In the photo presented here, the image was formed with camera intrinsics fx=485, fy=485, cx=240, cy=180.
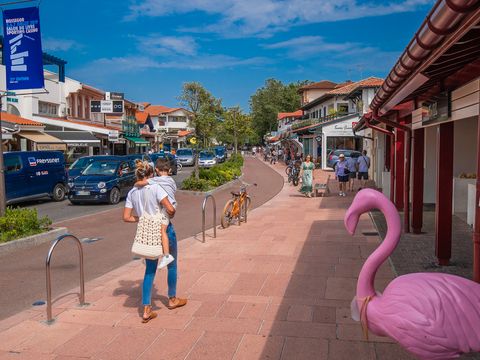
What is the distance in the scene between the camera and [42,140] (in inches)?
1027

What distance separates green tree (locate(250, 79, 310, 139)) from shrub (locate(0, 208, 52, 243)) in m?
81.6

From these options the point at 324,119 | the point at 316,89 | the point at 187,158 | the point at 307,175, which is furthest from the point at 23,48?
the point at 316,89

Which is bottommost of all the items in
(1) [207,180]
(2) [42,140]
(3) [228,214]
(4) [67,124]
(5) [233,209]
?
(3) [228,214]

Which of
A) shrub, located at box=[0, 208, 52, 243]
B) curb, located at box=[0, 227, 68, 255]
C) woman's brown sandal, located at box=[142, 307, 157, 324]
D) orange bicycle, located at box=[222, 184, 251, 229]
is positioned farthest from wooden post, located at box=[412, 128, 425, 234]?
shrub, located at box=[0, 208, 52, 243]

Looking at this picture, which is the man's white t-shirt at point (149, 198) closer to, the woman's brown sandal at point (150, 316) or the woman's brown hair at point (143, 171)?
the woman's brown hair at point (143, 171)

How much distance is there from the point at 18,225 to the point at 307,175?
10943mm

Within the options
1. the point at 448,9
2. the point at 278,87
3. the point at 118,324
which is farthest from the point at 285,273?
the point at 278,87

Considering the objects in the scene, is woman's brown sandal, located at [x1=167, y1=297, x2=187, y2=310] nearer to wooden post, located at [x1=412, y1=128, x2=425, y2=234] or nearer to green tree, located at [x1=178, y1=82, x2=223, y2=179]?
wooden post, located at [x1=412, y1=128, x2=425, y2=234]

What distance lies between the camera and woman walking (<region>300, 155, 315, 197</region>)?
58.1ft

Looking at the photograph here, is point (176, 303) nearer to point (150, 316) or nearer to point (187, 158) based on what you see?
point (150, 316)

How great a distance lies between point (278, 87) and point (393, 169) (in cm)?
8144

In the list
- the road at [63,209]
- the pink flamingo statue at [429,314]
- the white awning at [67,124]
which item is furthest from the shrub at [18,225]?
the white awning at [67,124]

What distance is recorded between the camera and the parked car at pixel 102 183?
16.4 meters

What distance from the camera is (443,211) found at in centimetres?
706
